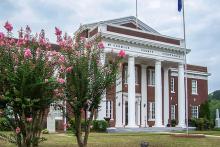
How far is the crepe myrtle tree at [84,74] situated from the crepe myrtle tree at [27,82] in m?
0.39

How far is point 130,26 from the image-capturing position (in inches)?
1538

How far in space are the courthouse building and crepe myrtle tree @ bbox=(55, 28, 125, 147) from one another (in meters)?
23.0

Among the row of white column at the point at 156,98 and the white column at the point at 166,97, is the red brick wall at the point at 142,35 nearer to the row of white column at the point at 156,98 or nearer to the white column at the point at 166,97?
the row of white column at the point at 156,98

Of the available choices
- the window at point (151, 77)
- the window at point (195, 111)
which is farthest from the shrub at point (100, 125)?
the window at point (195, 111)

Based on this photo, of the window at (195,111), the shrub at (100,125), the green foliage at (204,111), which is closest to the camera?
the shrub at (100,125)

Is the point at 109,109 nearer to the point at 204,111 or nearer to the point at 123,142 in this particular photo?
the point at 204,111

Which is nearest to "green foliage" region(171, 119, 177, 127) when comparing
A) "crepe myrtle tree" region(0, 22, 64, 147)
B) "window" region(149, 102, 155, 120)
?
"window" region(149, 102, 155, 120)

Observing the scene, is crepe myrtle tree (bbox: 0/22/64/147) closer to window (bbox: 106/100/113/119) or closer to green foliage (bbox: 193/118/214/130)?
window (bbox: 106/100/113/119)

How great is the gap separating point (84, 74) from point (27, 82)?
158cm

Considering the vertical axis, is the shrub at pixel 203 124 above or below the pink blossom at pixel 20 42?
below

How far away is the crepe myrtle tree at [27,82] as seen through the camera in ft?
29.9

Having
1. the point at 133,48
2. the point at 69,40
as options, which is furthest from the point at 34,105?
the point at 133,48

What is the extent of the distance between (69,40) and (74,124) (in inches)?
90.3

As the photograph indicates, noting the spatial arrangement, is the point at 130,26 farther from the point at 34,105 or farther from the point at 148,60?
the point at 34,105
